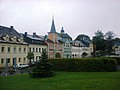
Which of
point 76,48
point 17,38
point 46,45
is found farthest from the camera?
point 76,48

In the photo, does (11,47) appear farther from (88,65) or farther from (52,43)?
(88,65)

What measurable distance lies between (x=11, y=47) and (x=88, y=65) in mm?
21620

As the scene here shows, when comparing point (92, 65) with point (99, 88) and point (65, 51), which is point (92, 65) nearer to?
point (99, 88)

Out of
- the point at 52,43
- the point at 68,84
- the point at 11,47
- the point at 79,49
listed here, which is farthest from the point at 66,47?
the point at 68,84

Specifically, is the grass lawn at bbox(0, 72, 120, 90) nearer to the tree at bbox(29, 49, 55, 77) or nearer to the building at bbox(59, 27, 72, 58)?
the tree at bbox(29, 49, 55, 77)

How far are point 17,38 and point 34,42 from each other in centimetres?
684

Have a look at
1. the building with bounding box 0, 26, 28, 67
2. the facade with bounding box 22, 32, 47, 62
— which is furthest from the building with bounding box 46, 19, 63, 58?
the building with bounding box 0, 26, 28, 67

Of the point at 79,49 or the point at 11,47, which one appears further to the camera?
the point at 79,49

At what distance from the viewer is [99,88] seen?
558 inches

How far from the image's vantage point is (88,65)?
27906 millimetres

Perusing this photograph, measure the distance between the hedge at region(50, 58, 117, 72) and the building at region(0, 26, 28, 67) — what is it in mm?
14385

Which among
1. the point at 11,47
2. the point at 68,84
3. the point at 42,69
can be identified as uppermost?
the point at 11,47

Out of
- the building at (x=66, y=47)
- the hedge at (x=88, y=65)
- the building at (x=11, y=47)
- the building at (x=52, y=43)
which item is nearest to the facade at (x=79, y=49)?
the building at (x=66, y=47)

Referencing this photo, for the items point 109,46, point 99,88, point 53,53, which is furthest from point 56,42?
point 99,88
